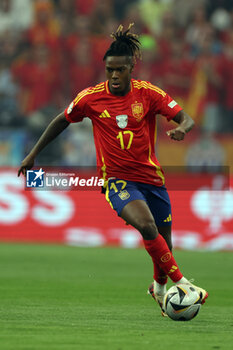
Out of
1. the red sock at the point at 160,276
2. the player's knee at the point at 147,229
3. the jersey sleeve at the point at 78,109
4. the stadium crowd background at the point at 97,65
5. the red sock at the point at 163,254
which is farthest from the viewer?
the stadium crowd background at the point at 97,65

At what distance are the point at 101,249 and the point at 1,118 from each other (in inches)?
180

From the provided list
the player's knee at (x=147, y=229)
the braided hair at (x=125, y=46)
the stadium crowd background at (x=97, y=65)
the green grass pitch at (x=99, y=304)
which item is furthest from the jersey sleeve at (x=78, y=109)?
the stadium crowd background at (x=97, y=65)

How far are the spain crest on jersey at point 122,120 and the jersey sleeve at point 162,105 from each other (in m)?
0.28

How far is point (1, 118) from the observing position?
1758 centimetres

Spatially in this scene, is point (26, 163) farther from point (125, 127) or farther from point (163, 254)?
point (163, 254)

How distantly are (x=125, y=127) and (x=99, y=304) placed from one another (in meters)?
1.80

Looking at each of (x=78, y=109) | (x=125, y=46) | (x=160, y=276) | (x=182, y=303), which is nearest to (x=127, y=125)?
(x=78, y=109)

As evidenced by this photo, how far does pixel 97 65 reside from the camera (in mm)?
17875

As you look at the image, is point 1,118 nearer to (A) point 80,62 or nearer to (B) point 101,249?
(A) point 80,62

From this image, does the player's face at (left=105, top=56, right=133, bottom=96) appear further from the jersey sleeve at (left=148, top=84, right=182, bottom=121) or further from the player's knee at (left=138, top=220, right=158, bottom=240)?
the player's knee at (left=138, top=220, right=158, bottom=240)

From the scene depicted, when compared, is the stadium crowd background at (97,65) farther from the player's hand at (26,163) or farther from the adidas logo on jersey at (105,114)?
the adidas logo on jersey at (105,114)

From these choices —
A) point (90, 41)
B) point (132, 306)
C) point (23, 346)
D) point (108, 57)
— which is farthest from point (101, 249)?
point (23, 346)

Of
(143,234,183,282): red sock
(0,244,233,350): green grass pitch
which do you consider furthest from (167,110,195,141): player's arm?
(0,244,233,350): green grass pitch

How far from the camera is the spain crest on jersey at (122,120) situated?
6910 millimetres
